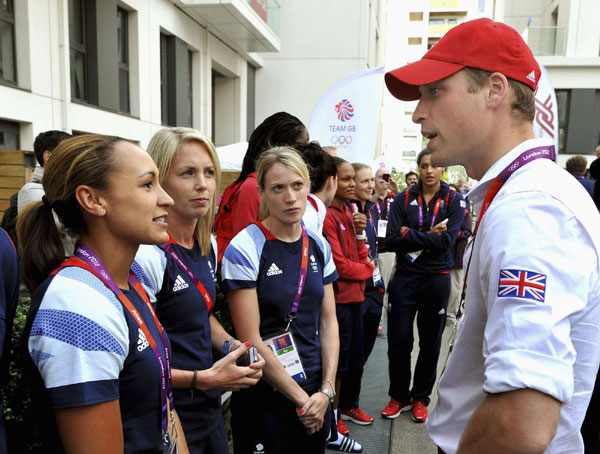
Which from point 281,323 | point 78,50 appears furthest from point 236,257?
point 78,50

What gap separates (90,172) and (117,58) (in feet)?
32.5

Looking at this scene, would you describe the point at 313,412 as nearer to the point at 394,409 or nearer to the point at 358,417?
the point at 358,417

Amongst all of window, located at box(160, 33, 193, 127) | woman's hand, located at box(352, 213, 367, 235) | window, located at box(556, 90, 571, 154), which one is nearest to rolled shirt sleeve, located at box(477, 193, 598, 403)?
woman's hand, located at box(352, 213, 367, 235)

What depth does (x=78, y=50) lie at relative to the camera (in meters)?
9.43

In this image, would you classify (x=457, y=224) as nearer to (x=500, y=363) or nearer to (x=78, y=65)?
(x=500, y=363)

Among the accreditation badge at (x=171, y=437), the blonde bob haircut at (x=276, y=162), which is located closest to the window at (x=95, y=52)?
the blonde bob haircut at (x=276, y=162)

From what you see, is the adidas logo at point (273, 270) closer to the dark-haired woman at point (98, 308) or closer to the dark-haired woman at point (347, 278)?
the dark-haired woman at point (98, 308)

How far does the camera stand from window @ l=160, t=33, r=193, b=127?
12.5 meters

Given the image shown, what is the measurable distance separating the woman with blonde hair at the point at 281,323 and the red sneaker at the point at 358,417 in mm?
1713

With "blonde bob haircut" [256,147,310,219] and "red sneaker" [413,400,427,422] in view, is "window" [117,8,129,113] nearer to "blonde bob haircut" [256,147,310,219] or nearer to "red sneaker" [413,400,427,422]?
"blonde bob haircut" [256,147,310,219]

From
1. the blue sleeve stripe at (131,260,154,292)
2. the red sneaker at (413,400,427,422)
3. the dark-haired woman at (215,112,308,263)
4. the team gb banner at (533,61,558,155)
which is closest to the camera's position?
the blue sleeve stripe at (131,260,154,292)

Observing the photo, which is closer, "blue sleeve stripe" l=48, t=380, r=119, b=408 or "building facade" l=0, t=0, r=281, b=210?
"blue sleeve stripe" l=48, t=380, r=119, b=408

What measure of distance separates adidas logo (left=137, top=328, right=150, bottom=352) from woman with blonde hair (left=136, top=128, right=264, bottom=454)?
0.41 m

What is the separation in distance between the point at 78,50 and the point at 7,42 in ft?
6.06
